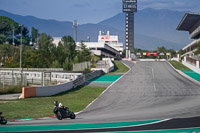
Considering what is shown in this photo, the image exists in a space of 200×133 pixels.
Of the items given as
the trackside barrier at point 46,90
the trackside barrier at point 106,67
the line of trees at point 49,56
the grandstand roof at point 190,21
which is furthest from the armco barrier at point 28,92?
the grandstand roof at point 190,21

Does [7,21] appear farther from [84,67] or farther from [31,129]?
[31,129]

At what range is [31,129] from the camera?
13.9 m

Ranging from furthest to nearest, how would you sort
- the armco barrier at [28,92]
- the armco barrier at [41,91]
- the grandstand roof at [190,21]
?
the grandstand roof at [190,21]
the armco barrier at [41,91]
the armco barrier at [28,92]

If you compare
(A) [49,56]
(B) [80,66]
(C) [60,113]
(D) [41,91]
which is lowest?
(C) [60,113]

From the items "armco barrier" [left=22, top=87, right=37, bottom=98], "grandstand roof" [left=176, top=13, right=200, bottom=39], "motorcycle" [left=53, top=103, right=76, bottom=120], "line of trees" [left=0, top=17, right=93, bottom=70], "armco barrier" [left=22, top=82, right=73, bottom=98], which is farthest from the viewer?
"grandstand roof" [left=176, top=13, right=200, bottom=39]

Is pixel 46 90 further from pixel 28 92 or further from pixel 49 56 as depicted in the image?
pixel 49 56

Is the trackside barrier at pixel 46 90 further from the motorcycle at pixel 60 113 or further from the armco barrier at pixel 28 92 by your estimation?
the motorcycle at pixel 60 113

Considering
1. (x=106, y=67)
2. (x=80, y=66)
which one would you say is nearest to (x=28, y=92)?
(x=80, y=66)

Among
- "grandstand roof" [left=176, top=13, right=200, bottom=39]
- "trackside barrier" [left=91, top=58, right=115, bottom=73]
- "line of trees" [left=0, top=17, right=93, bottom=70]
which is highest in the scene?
"grandstand roof" [left=176, top=13, right=200, bottom=39]

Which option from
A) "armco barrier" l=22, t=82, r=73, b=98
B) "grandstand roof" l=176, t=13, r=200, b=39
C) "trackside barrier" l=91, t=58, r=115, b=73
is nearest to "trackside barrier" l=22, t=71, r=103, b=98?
"armco barrier" l=22, t=82, r=73, b=98

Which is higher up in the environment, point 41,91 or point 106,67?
point 106,67

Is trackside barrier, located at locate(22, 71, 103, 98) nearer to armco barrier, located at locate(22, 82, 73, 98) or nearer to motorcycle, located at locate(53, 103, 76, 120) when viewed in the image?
armco barrier, located at locate(22, 82, 73, 98)

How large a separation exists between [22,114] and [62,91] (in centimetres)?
1422

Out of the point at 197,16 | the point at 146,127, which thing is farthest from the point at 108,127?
the point at 197,16
